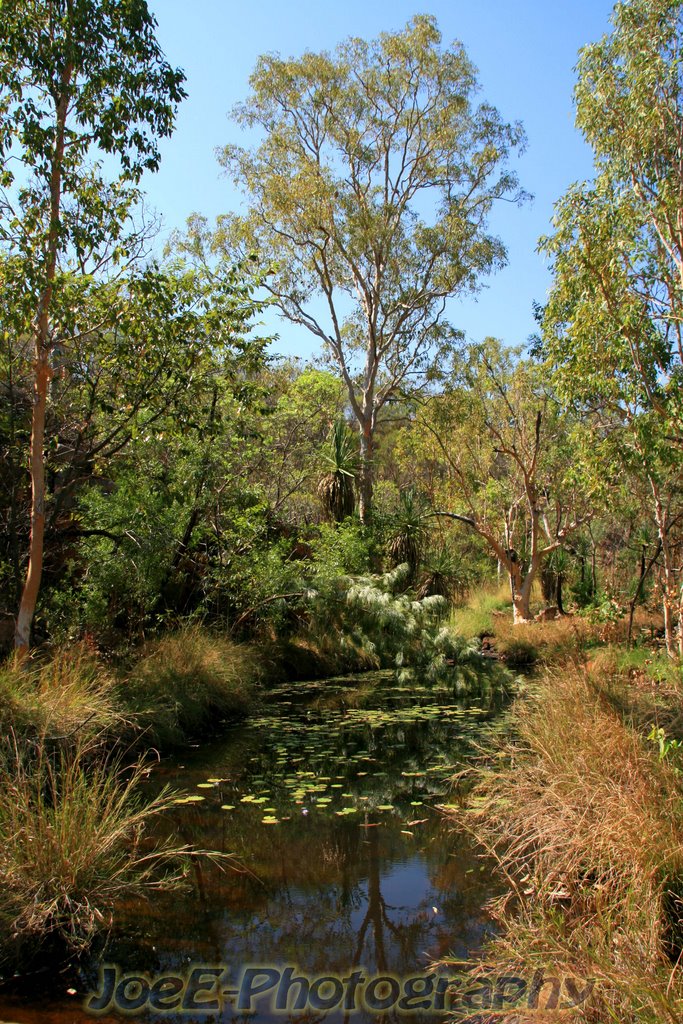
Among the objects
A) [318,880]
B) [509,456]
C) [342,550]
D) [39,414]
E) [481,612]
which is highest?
[509,456]

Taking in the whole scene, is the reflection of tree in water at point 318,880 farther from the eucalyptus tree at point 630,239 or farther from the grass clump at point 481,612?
the grass clump at point 481,612

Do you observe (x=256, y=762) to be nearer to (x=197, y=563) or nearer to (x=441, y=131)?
(x=197, y=563)

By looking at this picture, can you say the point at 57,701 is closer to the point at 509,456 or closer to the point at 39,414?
the point at 39,414

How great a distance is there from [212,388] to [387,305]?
1583 centimetres

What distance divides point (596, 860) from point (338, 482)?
58.0 ft

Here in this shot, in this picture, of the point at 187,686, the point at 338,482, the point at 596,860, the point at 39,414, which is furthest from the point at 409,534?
the point at 596,860

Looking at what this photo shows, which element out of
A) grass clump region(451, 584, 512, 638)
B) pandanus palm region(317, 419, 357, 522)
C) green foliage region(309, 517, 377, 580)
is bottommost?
grass clump region(451, 584, 512, 638)

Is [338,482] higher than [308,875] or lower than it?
higher

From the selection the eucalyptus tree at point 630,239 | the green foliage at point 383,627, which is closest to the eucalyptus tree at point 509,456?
the green foliage at point 383,627

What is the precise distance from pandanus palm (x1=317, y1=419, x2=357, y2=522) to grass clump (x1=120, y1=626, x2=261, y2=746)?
1029 cm

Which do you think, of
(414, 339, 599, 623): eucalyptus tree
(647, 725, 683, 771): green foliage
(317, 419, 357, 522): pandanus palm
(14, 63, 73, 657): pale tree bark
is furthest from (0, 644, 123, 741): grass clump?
(317, 419, 357, 522): pandanus palm

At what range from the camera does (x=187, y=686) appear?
988 centimetres

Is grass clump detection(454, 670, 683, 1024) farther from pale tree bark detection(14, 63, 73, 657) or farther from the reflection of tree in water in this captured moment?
pale tree bark detection(14, 63, 73, 657)

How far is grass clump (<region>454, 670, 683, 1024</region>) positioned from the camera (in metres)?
3.28
